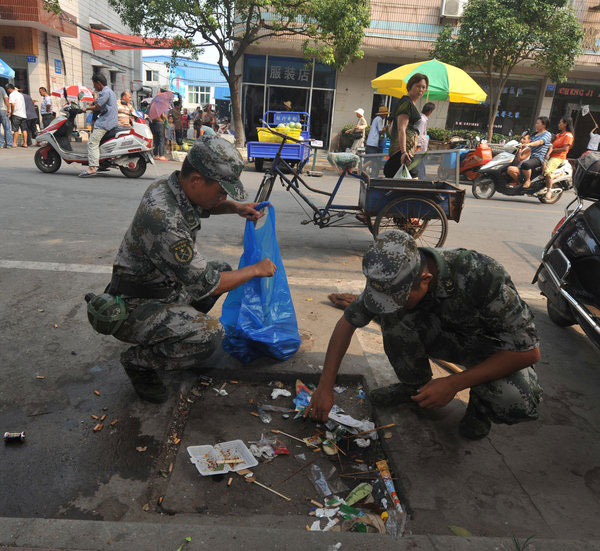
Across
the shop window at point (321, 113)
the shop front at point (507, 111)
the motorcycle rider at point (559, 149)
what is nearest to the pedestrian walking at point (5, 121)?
the shop window at point (321, 113)

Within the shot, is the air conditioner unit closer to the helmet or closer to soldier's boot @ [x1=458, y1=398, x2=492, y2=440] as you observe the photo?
soldier's boot @ [x1=458, y1=398, x2=492, y2=440]

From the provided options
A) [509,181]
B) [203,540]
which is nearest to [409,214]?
[203,540]

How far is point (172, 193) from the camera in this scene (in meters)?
2.33

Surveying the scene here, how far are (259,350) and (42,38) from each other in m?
20.1

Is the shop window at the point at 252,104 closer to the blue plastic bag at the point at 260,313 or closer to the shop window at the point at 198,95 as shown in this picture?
the blue plastic bag at the point at 260,313

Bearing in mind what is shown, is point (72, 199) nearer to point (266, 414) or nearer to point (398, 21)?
point (266, 414)

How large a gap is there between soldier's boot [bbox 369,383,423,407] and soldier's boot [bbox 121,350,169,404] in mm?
1141

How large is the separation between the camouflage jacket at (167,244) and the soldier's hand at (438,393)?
1096 mm

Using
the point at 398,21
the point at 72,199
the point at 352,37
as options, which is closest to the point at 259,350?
the point at 72,199

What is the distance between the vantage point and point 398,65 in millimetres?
18750

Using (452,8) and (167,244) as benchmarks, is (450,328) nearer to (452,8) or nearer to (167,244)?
(167,244)

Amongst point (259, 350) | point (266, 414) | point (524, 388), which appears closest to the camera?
point (524, 388)

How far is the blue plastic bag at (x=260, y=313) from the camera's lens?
278 cm

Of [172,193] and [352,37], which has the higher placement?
[352,37]
